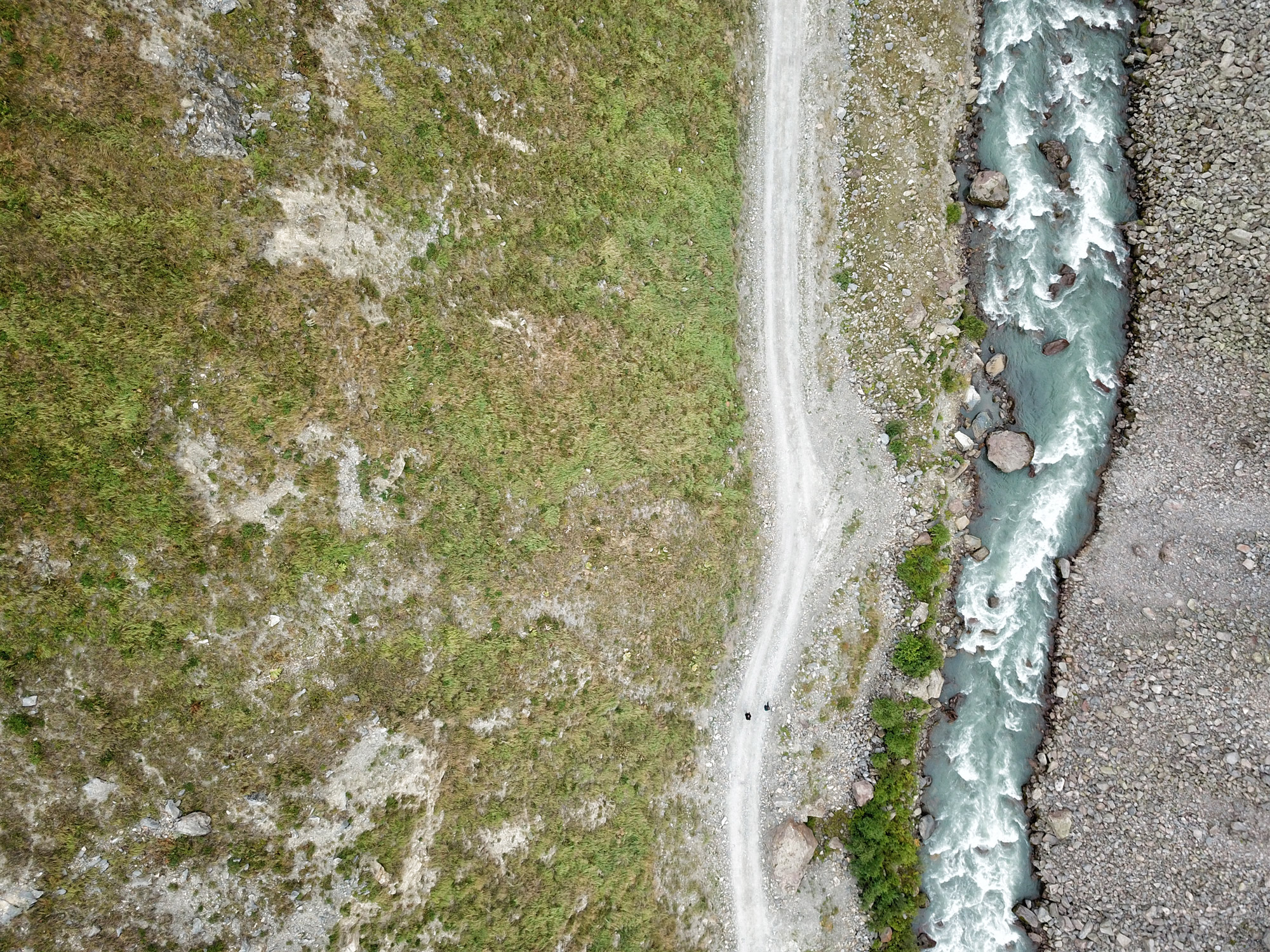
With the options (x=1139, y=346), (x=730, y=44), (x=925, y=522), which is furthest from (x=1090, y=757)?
(x=730, y=44)

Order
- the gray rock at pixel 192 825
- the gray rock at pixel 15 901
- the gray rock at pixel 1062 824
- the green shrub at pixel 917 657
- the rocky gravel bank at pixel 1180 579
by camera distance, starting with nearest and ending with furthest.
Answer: the gray rock at pixel 15 901 → the gray rock at pixel 192 825 → the rocky gravel bank at pixel 1180 579 → the gray rock at pixel 1062 824 → the green shrub at pixel 917 657

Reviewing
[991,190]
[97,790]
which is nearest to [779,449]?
[991,190]

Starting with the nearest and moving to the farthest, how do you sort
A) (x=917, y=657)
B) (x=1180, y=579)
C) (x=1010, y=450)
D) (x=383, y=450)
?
(x=383, y=450) < (x=1180, y=579) < (x=917, y=657) < (x=1010, y=450)

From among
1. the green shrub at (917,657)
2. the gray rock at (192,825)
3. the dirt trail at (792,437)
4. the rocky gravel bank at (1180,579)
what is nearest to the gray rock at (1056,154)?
the rocky gravel bank at (1180,579)

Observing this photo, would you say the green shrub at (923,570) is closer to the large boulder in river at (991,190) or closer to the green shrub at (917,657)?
the green shrub at (917,657)

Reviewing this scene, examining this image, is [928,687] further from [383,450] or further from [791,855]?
[383,450]

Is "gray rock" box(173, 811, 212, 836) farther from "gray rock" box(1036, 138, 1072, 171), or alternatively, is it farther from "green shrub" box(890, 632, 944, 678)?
"gray rock" box(1036, 138, 1072, 171)

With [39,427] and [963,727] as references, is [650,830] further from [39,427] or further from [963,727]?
[39,427]
